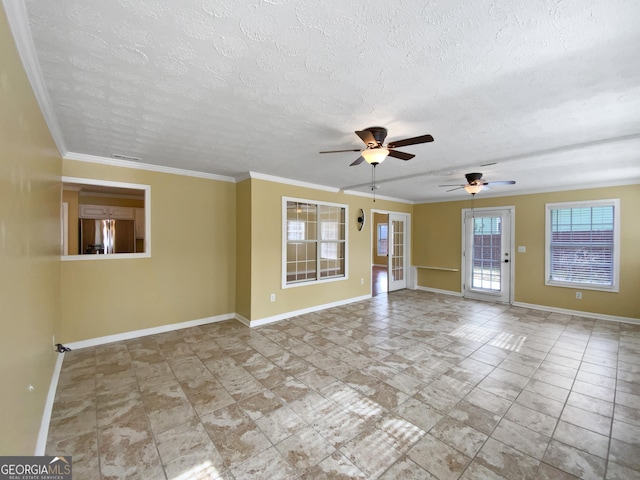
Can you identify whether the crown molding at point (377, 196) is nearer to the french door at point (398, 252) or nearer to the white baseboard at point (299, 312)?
the french door at point (398, 252)

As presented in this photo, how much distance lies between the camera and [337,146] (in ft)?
10.3

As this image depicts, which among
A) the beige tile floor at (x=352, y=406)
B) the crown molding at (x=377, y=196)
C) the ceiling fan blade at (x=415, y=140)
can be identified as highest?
A: the crown molding at (x=377, y=196)

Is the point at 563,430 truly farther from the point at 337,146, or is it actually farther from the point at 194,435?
the point at 337,146

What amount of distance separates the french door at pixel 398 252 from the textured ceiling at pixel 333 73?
13.5 ft

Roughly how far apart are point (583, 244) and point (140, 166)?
25.9ft

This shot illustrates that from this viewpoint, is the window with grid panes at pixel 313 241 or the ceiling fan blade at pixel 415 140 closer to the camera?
the ceiling fan blade at pixel 415 140

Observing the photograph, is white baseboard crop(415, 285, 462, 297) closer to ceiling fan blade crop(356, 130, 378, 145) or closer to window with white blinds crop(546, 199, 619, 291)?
window with white blinds crop(546, 199, 619, 291)

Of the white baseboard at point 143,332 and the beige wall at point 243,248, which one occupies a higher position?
the beige wall at point 243,248

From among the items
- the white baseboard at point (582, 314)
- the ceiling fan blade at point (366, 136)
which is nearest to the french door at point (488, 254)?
the white baseboard at point (582, 314)

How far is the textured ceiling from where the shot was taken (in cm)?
131

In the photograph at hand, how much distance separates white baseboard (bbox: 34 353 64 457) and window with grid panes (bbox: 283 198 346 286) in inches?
119

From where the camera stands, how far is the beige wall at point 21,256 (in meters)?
1.27

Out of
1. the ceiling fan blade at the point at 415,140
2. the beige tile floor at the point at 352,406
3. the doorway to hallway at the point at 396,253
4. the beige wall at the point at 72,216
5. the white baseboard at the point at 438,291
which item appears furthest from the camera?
the doorway to hallway at the point at 396,253

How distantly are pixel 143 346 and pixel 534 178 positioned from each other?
6.67 metres
